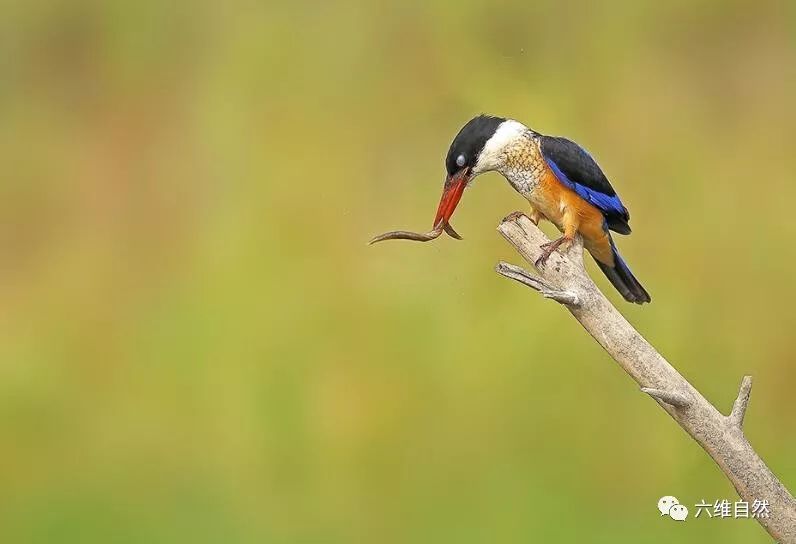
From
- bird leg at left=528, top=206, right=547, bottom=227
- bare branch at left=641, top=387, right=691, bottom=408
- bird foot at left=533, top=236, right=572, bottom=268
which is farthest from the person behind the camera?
bird leg at left=528, top=206, right=547, bottom=227

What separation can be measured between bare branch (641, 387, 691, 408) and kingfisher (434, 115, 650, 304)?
0.37m

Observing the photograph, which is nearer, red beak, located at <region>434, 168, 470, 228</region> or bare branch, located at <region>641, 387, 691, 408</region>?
bare branch, located at <region>641, 387, 691, 408</region>

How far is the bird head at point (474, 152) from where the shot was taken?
75.4 inches

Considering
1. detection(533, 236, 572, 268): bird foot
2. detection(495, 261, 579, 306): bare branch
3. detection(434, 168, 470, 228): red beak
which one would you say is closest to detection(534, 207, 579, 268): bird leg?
detection(533, 236, 572, 268): bird foot

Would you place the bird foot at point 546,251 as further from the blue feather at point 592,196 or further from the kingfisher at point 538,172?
the blue feather at point 592,196

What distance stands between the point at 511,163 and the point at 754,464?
2.32 ft

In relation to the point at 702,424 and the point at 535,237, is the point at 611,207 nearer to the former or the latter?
the point at 535,237

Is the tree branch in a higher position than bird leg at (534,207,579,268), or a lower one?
lower

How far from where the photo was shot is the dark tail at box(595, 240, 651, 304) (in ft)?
6.90

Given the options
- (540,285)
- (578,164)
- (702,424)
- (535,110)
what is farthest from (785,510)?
(535,110)

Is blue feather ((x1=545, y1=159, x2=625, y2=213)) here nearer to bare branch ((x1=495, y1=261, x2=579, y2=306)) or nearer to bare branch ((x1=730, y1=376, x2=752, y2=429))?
bare branch ((x1=495, y1=261, x2=579, y2=306))

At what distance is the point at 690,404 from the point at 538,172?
55cm

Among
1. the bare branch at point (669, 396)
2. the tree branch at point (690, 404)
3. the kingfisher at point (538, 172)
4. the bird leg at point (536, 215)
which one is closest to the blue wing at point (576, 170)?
the kingfisher at point (538, 172)

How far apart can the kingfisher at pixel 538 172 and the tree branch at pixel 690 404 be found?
221mm
